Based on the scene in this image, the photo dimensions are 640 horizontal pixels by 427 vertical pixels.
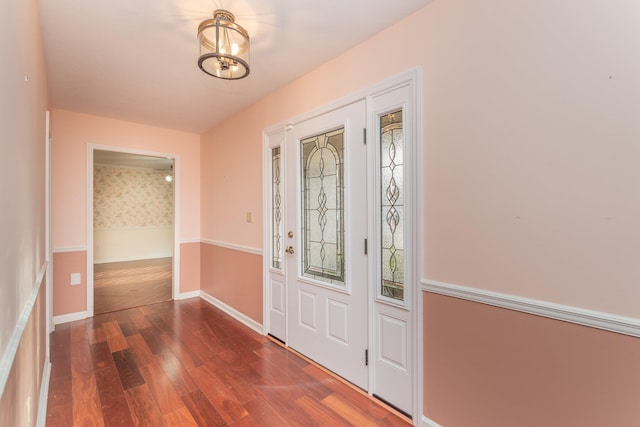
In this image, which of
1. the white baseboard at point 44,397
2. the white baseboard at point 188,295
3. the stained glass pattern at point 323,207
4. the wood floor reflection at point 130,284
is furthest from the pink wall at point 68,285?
the stained glass pattern at point 323,207

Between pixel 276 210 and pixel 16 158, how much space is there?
78.4 inches

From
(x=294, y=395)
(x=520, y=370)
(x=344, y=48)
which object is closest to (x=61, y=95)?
(x=344, y=48)

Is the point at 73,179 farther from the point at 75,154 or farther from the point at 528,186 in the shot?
the point at 528,186

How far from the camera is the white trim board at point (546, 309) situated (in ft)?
3.74

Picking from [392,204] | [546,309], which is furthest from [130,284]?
[546,309]

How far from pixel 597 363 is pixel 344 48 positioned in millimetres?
2320

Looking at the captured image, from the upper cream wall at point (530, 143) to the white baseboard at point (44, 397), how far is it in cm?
249

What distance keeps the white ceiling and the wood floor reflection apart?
2618 millimetres

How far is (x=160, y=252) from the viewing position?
784 centimetres

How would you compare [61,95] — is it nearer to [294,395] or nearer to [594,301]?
[294,395]

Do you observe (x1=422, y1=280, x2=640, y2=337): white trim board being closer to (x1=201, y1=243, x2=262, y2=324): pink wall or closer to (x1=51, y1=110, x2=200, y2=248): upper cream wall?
(x1=201, y1=243, x2=262, y2=324): pink wall

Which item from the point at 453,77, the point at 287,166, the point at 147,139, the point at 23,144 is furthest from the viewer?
the point at 147,139

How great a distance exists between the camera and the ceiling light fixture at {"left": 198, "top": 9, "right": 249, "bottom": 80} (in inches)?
68.1

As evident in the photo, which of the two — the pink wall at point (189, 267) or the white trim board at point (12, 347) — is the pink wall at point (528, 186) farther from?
the pink wall at point (189, 267)
